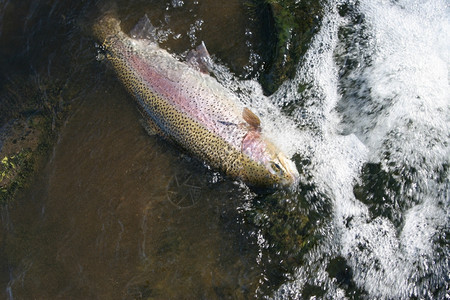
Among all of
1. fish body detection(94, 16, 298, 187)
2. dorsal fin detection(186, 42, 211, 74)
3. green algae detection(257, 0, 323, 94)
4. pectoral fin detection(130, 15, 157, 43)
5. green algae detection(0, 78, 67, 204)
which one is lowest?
green algae detection(0, 78, 67, 204)

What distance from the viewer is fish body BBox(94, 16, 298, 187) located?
14.7ft

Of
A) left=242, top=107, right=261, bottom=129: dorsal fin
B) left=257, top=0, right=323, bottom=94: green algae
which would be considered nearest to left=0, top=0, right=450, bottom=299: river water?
left=257, top=0, right=323, bottom=94: green algae

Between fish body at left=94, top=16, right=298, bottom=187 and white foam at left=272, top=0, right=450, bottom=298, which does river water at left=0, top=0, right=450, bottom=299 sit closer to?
white foam at left=272, top=0, right=450, bottom=298

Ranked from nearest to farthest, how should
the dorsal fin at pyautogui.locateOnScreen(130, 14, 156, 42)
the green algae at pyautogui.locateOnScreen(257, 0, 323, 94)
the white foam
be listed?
the white foam, the green algae at pyautogui.locateOnScreen(257, 0, 323, 94), the dorsal fin at pyautogui.locateOnScreen(130, 14, 156, 42)

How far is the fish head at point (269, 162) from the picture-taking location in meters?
4.42

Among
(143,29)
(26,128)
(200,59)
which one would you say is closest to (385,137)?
(200,59)

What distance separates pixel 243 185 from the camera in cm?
467

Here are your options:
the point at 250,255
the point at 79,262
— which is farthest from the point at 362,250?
the point at 79,262

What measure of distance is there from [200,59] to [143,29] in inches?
34.3

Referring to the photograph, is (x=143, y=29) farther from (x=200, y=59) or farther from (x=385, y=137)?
(x=385, y=137)

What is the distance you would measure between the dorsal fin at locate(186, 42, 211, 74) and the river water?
6.6 inches

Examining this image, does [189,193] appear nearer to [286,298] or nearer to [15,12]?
[286,298]

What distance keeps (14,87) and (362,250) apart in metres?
4.98

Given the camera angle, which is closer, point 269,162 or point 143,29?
point 269,162
